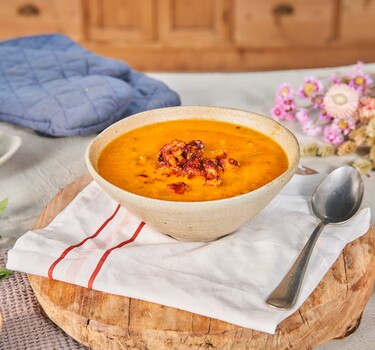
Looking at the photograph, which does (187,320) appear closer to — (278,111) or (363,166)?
(363,166)

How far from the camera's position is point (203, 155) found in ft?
3.25

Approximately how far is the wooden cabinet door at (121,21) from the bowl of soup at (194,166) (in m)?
2.37

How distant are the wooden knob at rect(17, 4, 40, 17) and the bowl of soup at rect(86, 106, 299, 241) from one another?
2564 mm

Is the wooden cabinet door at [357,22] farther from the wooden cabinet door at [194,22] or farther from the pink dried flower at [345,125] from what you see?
the pink dried flower at [345,125]

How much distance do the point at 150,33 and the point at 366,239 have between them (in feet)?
8.70

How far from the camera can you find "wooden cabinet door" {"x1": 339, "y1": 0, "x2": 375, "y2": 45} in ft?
10.8

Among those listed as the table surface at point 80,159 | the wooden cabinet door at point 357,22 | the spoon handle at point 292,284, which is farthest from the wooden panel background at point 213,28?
the spoon handle at point 292,284

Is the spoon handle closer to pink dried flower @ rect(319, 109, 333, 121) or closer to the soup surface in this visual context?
the soup surface

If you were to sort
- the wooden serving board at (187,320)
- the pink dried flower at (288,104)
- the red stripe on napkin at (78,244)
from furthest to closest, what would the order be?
the pink dried flower at (288,104) → the red stripe on napkin at (78,244) → the wooden serving board at (187,320)

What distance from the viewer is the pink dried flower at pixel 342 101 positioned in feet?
4.42

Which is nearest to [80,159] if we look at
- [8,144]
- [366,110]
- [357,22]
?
[8,144]

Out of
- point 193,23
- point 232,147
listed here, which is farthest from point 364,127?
point 193,23

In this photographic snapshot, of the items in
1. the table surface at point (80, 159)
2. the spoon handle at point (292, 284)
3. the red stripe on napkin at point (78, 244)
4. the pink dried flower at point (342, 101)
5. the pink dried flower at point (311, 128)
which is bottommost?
the table surface at point (80, 159)

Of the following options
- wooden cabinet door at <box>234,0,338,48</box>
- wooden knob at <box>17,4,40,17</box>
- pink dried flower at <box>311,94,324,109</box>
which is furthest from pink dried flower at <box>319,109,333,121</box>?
wooden knob at <box>17,4,40,17</box>
